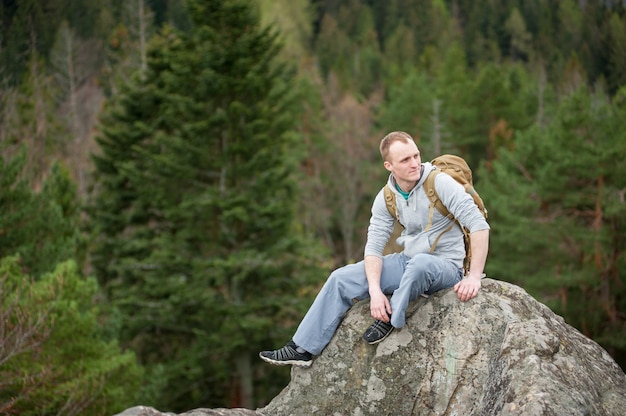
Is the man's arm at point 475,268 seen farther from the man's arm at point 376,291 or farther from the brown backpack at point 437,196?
the man's arm at point 376,291

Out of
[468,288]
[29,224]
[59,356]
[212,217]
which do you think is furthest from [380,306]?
[212,217]

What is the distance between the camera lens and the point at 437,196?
14.0 ft

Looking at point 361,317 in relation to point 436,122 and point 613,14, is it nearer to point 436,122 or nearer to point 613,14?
point 436,122

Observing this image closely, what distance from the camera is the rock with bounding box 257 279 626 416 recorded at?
141 inches

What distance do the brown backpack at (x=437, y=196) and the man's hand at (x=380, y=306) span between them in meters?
0.45

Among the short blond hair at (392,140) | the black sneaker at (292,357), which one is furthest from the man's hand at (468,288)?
the black sneaker at (292,357)

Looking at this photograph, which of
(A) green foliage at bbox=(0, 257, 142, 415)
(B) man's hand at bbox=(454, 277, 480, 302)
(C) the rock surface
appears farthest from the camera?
(A) green foliage at bbox=(0, 257, 142, 415)

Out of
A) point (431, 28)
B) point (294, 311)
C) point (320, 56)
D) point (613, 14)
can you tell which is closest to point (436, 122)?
point (613, 14)

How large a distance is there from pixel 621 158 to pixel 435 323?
55.6ft

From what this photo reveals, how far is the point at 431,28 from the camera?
6781cm

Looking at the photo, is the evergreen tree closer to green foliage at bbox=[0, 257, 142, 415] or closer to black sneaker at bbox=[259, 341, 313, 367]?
green foliage at bbox=[0, 257, 142, 415]

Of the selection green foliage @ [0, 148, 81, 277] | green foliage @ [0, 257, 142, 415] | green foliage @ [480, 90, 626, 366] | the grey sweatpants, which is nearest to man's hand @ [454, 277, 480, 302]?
the grey sweatpants

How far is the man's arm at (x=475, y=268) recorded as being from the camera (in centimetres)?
410

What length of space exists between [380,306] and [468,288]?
506 mm
